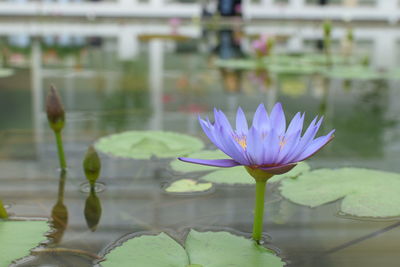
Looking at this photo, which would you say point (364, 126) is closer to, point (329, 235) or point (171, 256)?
point (329, 235)

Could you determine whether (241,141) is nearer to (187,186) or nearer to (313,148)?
(313,148)

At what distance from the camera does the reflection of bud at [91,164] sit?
90 centimetres

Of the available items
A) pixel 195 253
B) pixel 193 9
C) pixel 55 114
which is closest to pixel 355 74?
pixel 55 114

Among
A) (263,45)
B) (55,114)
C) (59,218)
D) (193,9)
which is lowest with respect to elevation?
(59,218)

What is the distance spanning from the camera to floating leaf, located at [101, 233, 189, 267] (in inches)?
24.5

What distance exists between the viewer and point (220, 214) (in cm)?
81

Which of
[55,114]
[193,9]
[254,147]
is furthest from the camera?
[193,9]

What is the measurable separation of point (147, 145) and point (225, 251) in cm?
57

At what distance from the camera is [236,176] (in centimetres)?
98

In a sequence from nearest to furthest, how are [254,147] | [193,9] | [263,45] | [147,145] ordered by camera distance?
[254,147] → [147,145] → [263,45] → [193,9]

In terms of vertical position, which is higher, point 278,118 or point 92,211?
point 278,118

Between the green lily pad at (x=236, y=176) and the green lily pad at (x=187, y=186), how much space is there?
0.03 m

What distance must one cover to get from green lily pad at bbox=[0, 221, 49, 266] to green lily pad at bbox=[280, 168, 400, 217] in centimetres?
39

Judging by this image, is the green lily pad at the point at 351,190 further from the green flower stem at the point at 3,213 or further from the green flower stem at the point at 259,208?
the green flower stem at the point at 3,213
